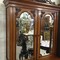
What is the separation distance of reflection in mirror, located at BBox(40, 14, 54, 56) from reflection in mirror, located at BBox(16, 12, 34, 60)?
0.20 metres

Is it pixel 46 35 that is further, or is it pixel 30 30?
pixel 46 35

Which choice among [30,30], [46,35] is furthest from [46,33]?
[30,30]

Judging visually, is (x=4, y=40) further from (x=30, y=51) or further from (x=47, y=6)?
(x=47, y=6)

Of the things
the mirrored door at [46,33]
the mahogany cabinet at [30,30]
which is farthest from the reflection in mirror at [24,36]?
the mirrored door at [46,33]

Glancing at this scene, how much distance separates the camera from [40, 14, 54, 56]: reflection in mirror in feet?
6.17

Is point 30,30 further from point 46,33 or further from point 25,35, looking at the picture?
point 46,33

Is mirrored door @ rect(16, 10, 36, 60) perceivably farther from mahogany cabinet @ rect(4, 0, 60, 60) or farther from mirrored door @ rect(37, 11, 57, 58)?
mirrored door @ rect(37, 11, 57, 58)

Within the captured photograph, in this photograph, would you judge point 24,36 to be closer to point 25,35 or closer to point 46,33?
point 25,35

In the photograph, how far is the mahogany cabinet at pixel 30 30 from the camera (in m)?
1.60

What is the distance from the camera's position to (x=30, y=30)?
175 cm

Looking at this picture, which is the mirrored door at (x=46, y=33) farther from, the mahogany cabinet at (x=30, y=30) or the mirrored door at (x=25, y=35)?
the mirrored door at (x=25, y=35)

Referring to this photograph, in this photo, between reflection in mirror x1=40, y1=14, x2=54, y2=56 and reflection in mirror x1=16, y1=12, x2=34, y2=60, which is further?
reflection in mirror x1=40, y1=14, x2=54, y2=56

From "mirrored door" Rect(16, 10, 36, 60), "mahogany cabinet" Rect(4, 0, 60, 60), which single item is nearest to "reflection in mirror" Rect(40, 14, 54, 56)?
"mahogany cabinet" Rect(4, 0, 60, 60)

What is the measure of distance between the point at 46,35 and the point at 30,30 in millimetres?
334
